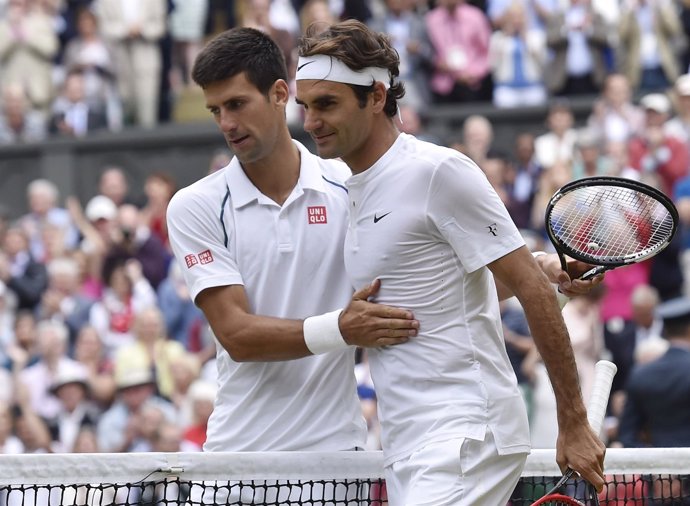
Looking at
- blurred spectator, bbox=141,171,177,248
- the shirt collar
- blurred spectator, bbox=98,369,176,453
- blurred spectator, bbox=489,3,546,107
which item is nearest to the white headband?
the shirt collar

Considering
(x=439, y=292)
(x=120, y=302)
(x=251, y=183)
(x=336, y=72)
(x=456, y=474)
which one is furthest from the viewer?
(x=120, y=302)

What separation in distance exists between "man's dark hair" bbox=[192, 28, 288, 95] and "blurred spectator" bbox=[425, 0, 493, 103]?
8.60m

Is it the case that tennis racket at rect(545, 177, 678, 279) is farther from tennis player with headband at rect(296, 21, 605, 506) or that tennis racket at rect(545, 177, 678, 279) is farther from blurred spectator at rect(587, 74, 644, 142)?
blurred spectator at rect(587, 74, 644, 142)

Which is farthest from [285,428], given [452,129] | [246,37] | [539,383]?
[452,129]

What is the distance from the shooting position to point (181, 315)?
11773 mm

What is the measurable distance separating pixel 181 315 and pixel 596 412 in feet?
23.4

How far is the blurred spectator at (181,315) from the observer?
458 inches

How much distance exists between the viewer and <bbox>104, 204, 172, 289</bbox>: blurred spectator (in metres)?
12.4

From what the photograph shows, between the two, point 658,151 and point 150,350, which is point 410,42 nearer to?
point 658,151

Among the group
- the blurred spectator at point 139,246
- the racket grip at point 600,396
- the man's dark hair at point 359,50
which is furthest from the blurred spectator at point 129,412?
the man's dark hair at point 359,50

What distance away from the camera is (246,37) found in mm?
5301

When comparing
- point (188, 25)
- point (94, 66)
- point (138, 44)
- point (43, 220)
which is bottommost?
point (43, 220)

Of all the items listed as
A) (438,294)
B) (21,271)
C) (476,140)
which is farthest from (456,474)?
(21,271)

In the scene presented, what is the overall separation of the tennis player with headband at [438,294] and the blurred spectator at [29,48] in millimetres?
10342
